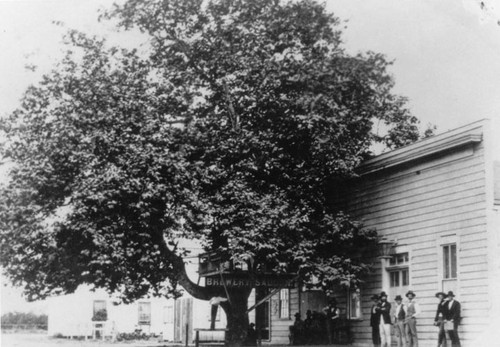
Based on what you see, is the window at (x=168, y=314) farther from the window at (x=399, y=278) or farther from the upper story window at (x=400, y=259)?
the upper story window at (x=400, y=259)

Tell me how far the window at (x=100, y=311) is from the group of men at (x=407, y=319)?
77.4ft

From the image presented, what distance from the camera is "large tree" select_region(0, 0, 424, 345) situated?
65.0 feet

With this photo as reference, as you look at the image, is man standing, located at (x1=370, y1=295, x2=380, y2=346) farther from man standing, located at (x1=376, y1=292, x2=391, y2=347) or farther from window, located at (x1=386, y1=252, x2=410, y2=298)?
window, located at (x1=386, y1=252, x2=410, y2=298)

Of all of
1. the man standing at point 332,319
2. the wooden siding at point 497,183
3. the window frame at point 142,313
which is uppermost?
the wooden siding at point 497,183

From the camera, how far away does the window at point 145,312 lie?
42219 millimetres

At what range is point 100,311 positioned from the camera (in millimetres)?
42438

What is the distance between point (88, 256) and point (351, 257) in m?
7.86

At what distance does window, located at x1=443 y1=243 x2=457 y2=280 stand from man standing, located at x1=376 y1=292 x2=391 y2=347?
6.70ft

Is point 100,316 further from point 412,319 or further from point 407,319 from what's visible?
point 412,319

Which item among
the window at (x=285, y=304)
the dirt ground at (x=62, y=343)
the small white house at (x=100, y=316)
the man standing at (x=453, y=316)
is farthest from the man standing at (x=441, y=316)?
the small white house at (x=100, y=316)

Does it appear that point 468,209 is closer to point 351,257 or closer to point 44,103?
point 351,257

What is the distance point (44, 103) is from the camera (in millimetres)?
20938

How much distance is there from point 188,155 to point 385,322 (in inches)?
283

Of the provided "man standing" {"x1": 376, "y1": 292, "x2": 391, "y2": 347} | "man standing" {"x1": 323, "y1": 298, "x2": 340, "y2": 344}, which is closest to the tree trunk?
"man standing" {"x1": 323, "y1": 298, "x2": 340, "y2": 344}
